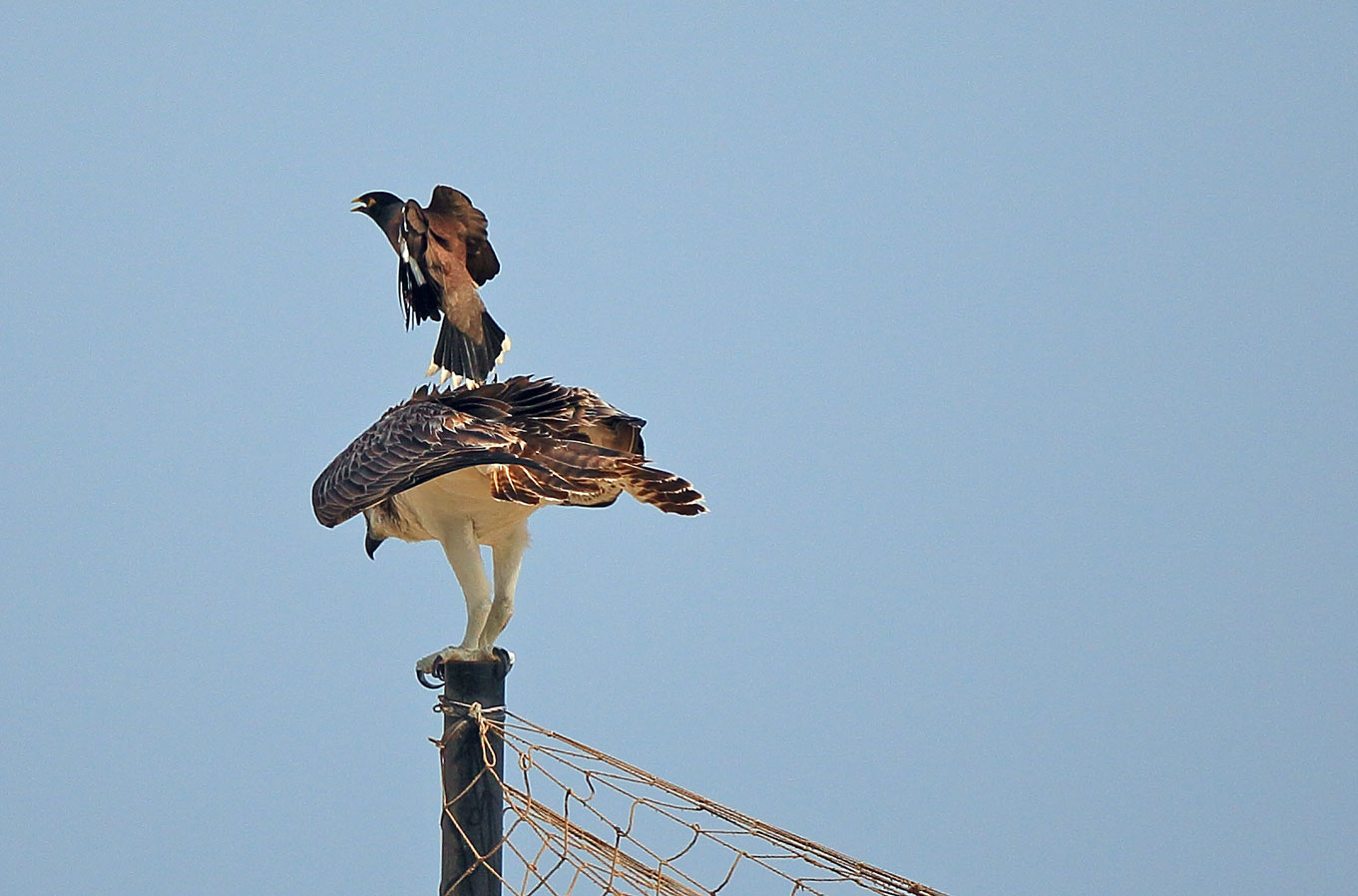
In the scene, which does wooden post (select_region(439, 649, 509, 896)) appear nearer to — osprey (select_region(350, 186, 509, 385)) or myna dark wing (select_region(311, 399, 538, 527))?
myna dark wing (select_region(311, 399, 538, 527))

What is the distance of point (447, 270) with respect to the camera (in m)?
2.35

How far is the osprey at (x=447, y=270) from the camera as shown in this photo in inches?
92.0

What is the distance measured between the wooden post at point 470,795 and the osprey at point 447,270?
0.48 meters

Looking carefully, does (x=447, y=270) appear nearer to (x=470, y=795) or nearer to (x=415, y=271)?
(x=415, y=271)

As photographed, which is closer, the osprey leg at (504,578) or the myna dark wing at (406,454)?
the myna dark wing at (406,454)

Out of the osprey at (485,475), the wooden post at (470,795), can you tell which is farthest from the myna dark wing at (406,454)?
the wooden post at (470,795)

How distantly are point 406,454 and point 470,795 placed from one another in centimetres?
54

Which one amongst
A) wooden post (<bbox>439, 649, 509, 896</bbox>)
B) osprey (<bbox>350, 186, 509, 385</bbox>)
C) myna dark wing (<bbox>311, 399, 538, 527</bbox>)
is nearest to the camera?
myna dark wing (<bbox>311, 399, 538, 527</bbox>)

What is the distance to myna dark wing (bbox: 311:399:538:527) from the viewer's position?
1.96 metres

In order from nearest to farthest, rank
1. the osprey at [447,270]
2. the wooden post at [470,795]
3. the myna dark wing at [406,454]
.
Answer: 1. the myna dark wing at [406,454]
2. the wooden post at [470,795]
3. the osprey at [447,270]

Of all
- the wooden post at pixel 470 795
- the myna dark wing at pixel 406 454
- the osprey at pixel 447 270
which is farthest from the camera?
the osprey at pixel 447 270

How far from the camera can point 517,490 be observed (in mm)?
2049

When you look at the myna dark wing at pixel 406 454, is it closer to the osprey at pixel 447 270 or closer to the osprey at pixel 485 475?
the osprey at pixel 485 475

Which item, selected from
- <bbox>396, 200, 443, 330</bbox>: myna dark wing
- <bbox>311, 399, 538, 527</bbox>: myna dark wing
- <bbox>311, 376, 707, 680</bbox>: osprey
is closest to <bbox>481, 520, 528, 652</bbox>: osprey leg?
<bbox>311, 376, 707, 680</bbox>: osprey
